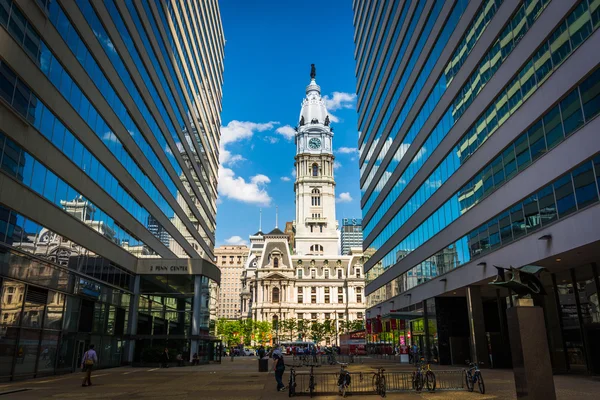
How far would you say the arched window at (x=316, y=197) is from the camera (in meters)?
162

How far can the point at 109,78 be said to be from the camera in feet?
106

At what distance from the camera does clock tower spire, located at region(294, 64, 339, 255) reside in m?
155

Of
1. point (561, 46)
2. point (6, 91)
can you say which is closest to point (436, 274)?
point (561, 46)

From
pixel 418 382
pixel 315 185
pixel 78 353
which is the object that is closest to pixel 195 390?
pixel 418 382

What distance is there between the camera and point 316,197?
6388 inches

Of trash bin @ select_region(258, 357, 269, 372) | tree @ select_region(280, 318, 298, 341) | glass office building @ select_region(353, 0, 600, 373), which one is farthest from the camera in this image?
tree @ select_region(280, 318, 298, 341)

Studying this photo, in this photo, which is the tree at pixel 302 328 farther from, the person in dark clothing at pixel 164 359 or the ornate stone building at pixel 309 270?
the person in dark clothing at pixel 164 359

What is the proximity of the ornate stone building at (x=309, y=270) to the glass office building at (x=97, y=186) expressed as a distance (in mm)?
81241

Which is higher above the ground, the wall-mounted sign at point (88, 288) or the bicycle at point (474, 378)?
the wall-mounted sign at point (88, 288)

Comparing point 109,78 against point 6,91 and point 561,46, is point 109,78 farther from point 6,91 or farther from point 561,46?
point 561,46

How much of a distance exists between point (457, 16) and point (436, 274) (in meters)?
19.7

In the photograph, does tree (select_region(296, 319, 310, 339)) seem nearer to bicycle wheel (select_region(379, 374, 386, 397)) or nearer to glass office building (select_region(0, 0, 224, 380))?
glass office building (select_region(0, 0, 224, 380))

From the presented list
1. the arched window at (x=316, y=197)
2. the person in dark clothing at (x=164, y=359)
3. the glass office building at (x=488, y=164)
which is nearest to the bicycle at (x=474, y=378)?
the glass office building at (x=488, y=164)

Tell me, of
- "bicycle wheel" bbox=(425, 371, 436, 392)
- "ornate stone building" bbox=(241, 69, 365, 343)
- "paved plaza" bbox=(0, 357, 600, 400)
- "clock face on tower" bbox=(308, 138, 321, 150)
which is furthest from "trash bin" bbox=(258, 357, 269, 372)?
"clock face on tower" bbox=(308, 138, 321, 150)
